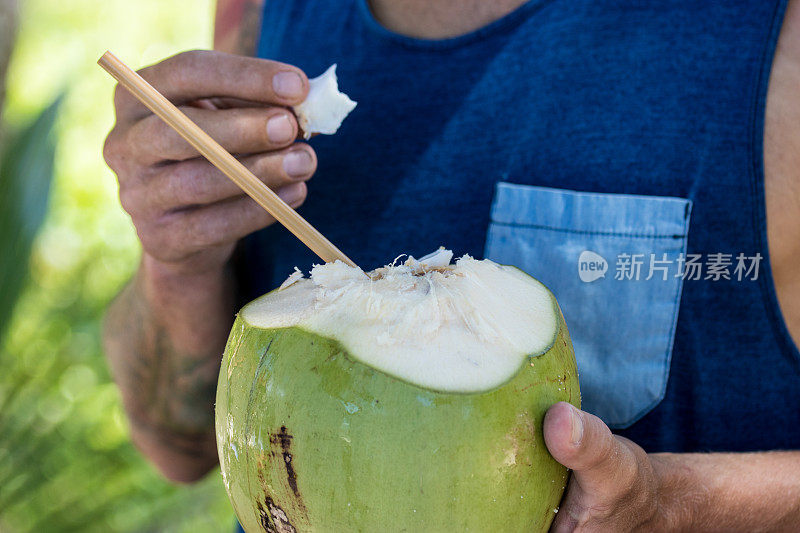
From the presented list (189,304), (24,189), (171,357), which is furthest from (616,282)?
(24,189)

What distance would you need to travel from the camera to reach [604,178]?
3.40 ft

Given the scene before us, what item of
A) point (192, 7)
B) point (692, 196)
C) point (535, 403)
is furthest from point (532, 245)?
point (192, 7)

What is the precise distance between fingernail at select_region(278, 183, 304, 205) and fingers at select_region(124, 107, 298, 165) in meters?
0.08

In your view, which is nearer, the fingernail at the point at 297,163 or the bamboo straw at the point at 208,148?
the bamboo straw at the point at 208,148

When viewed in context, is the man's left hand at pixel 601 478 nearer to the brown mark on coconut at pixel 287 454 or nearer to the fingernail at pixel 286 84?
the brown mark on coconut at pixel 287 454

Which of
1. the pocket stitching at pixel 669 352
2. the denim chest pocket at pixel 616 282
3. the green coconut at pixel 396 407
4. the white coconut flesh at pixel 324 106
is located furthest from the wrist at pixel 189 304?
the pocket stitching at pixel 669 352

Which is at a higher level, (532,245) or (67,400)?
(532,245)

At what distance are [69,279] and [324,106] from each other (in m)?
2.10

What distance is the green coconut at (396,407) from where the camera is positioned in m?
0.69

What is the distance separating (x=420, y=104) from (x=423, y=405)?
650 millimetres

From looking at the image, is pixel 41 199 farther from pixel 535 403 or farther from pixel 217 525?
pixel 217 525

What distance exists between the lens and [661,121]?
1.03 metres

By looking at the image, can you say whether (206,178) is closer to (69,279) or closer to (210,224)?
(210,224)

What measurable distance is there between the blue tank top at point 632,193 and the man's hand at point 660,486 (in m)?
0.12
